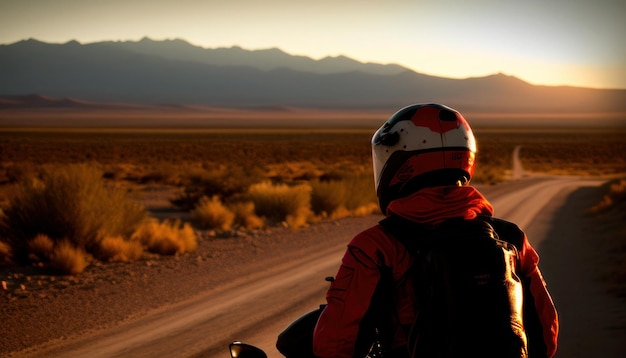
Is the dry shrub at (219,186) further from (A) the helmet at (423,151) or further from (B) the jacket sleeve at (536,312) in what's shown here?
(B) the jacket sleeve at (536,312)

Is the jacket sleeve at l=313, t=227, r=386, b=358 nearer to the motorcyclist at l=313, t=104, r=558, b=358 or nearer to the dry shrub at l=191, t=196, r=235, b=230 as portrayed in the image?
the motorcyclist at l=313, t=104, r=558, b=358

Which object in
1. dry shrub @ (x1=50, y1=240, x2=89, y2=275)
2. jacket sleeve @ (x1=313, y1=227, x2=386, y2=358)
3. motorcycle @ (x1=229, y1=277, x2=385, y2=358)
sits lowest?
dry shrub @ (x1=50, y1=240, x2=89, y2=275)

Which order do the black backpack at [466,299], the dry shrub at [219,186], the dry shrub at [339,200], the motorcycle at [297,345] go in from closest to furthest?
the black backpack at [466,299]
the motorcycle at [297,345]
the dry shrub at [339,200]
the dry shrub at [219,186]

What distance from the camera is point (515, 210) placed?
17531mm

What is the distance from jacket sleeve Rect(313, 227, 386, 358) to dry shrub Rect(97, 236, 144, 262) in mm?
9149

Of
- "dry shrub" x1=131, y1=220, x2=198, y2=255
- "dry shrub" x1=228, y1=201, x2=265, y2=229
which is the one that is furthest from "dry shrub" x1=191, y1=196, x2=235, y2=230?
"dry shrub" x1=131, y1=220, x2=198, y2=255

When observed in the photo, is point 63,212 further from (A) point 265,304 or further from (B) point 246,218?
(B) point 246,218

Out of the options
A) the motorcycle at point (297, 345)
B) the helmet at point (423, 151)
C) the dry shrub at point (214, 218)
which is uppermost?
the helmet at point (423, 151)

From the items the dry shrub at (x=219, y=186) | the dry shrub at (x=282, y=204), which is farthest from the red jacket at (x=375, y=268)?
the dry shrub at (x=219, y=186)

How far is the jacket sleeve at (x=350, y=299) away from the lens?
2076 millimetres

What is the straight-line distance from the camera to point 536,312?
2.41 m

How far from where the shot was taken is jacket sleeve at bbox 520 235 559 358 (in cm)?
240

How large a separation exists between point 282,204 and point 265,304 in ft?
29.4

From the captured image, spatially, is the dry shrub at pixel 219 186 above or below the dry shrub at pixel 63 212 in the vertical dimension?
below
